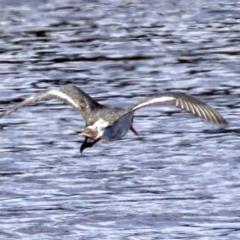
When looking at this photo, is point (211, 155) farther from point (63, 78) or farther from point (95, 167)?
point (63, 78)

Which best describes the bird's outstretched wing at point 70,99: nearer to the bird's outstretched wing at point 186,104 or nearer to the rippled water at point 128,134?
the bird's outstretched wing at point 186,104

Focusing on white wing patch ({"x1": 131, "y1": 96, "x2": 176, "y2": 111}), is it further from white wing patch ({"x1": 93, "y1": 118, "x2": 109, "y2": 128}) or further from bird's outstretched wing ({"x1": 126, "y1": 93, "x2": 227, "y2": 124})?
white wing patch ({"x1": 93, "y1": 118, "x2": 109, "y2": 128})

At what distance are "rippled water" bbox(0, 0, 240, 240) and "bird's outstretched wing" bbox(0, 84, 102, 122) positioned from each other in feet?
3.36

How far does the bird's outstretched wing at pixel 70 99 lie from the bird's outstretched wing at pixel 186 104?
599 millimetres

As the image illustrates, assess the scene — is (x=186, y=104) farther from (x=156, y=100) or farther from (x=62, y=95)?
(x=62, y=95)

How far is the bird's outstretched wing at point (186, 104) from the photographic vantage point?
8.70m

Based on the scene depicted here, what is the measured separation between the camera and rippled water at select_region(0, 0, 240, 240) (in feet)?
33.0

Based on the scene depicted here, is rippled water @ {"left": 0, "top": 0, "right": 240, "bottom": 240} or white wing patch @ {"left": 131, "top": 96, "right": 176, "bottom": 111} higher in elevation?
white wing patch @ {"left": 131, "top": 96, "right": 176, "bottom": 111}

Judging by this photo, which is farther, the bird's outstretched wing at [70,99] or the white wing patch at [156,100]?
the bird's outstretched wing at [70,99]

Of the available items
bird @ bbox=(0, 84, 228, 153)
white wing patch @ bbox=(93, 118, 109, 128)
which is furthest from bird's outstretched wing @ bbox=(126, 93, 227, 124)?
white wing patch @ bbox=(93, 118, 109, 128)

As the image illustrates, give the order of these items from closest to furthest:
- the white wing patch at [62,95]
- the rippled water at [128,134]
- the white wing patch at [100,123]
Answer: the white wing patch at [100,123] → the white wing patch at [62,95] → the rippled water at [128,134]

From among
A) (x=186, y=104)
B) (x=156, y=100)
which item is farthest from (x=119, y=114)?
(x=186, y=104)

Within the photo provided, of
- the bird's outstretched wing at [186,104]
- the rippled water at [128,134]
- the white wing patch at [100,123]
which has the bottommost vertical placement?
the rippled water at [128,134]

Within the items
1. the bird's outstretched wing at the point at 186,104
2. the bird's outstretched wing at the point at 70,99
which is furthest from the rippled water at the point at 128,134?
the bird's outstretched wing at the point at 186,104
